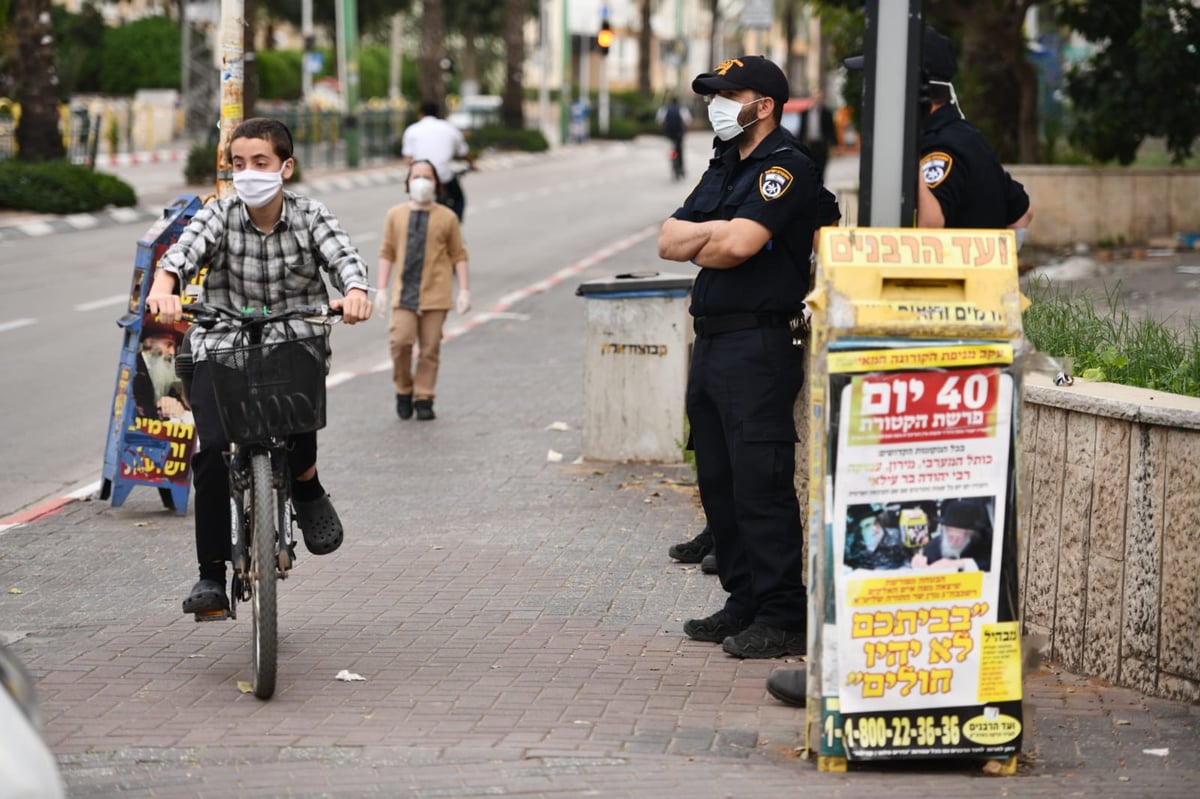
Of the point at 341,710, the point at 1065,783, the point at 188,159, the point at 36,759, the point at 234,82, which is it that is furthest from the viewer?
the point at 188,159

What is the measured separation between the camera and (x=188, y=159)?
108 feet

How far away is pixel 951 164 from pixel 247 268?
2.48 m

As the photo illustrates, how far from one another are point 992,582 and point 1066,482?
1195 mm

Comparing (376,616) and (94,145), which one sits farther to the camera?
(94,145)

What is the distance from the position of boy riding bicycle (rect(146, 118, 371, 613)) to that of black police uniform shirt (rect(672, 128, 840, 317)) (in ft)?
3.74

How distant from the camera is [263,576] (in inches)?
217

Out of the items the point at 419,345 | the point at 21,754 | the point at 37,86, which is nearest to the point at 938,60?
the point at 21,754

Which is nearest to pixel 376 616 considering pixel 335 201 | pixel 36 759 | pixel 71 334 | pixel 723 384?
pixel 723 384

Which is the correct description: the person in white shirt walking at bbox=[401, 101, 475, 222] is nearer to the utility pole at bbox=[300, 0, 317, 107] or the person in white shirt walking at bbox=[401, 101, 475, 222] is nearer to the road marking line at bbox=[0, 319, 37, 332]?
the road marking line at bbox=[0, 319, 37, 332]

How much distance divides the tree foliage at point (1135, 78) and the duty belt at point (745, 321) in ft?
49.5

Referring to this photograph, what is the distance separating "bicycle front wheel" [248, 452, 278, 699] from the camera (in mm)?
5469

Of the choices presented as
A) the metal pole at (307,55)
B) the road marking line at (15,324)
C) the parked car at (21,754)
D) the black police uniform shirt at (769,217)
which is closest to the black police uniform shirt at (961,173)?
the black police uniform shirt at (769,217)

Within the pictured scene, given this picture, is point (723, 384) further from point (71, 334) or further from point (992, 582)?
point (71, 334)

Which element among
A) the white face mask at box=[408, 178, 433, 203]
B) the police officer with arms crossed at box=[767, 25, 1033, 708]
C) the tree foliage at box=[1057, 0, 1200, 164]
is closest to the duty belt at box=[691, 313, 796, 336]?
the police officer with arms crossed at box=[767, 25, 1033, 708]
